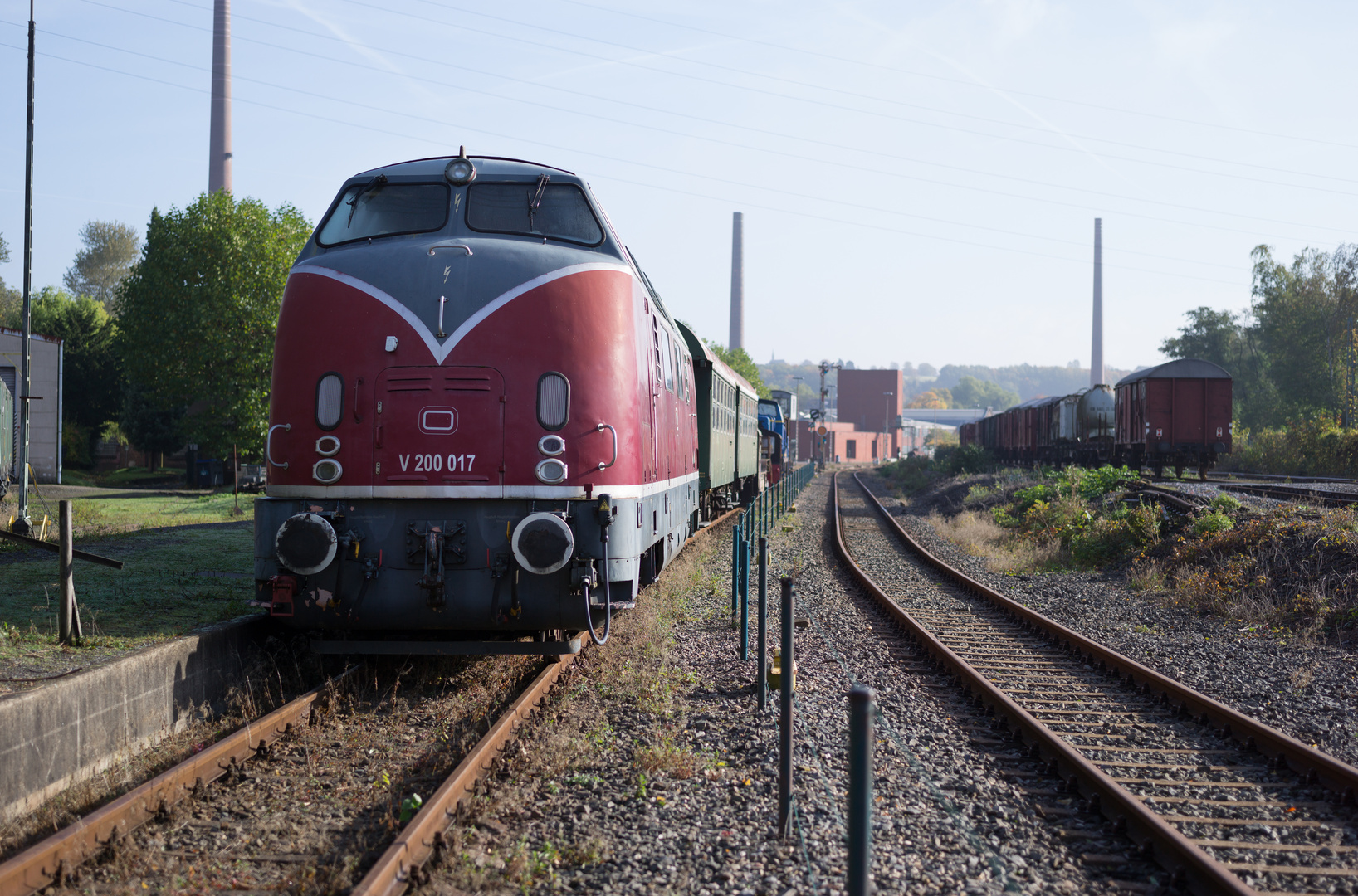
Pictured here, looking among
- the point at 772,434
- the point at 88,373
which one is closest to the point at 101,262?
the point at 88,373

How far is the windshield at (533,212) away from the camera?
7469 mm

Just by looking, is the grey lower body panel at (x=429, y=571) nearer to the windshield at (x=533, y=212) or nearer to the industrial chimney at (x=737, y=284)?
the windshield at (x=533, y=212)

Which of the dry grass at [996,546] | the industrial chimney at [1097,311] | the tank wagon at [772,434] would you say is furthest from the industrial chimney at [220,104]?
the industrial chimney at [1097,311]

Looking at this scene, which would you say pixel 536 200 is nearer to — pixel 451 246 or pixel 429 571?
pixel 451 246

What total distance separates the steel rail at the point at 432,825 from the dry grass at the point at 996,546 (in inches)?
486

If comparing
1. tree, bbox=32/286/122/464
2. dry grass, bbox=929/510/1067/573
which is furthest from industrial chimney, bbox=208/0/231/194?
dry grass, bbox=929/510/1067/573

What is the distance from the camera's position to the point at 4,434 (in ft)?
66.0

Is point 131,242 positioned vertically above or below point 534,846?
above

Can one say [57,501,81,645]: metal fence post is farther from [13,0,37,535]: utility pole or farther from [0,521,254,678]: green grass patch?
[13,0,37,535]: utility pole

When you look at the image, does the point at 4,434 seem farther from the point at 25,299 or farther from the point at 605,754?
the point at 605,754

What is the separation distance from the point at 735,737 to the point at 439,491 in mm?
2597

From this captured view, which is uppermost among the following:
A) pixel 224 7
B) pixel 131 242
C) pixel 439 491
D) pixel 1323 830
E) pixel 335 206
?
pixel 224 7

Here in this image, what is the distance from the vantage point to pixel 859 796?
2938 millimetres

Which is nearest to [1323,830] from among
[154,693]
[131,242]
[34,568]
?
[154,693]
